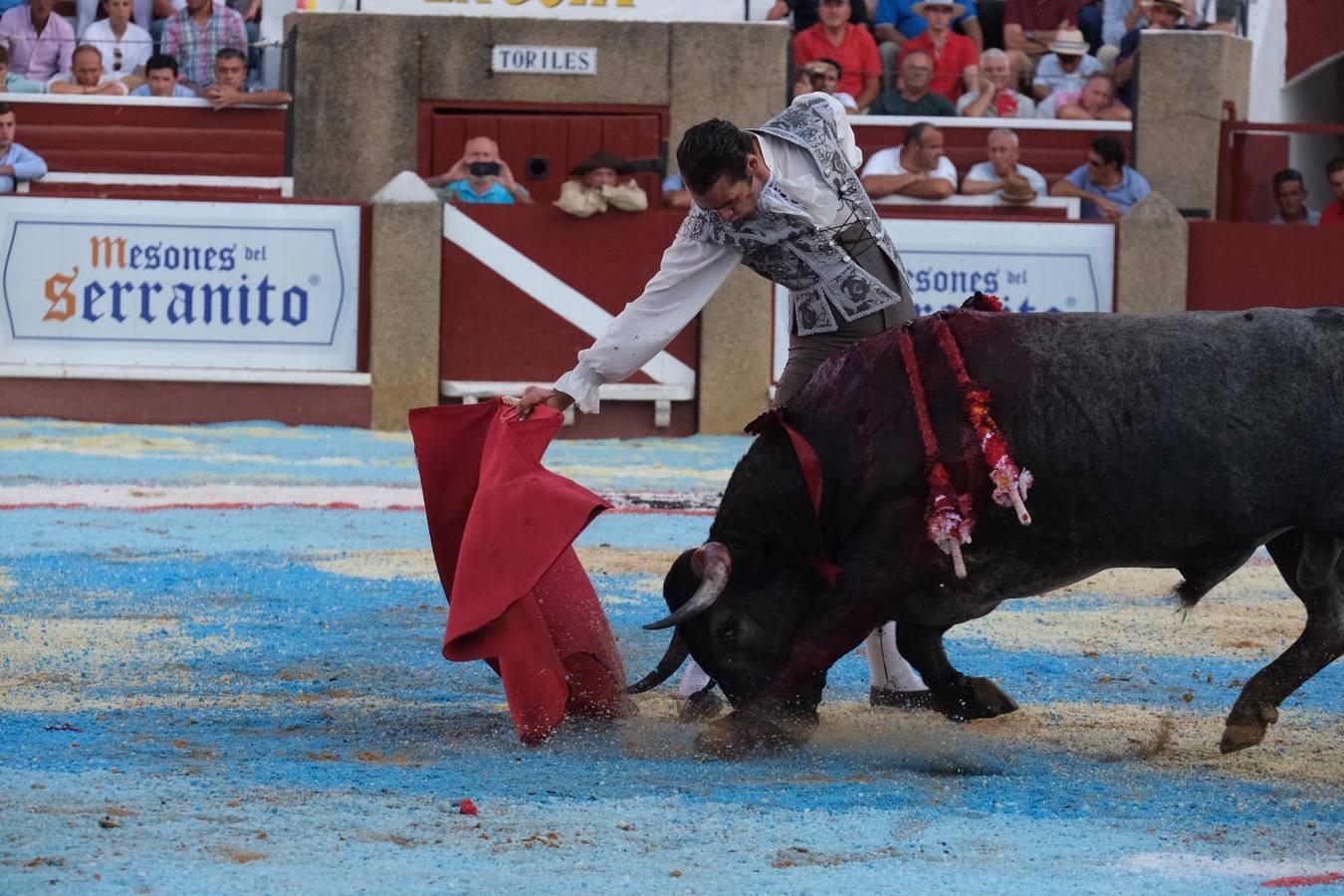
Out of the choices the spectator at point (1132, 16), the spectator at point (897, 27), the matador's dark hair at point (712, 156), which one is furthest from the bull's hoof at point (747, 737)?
the spectator at point (1132, 16)

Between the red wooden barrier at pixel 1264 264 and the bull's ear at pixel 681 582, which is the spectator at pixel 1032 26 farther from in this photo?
the bull's ear at pixel 681 582

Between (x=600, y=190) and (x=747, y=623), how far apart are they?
6.38m

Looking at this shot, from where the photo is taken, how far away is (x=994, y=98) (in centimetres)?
1166

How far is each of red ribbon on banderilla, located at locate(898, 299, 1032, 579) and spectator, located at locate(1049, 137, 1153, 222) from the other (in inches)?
287

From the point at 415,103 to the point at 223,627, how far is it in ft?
22.8

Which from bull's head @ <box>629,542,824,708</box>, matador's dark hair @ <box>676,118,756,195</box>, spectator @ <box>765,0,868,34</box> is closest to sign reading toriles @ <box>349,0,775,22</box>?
spectator @ <box>765,0,868,34</box>

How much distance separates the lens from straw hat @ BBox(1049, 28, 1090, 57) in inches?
465

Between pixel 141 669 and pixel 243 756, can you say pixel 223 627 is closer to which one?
pixel 141 669

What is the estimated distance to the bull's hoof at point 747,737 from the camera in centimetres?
375

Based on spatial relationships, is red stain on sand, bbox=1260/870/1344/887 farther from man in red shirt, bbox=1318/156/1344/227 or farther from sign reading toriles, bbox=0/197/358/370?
man in red shirt, bbox=1318/156/1344/227

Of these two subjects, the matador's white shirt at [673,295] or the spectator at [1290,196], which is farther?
the spectator at [1290,196]

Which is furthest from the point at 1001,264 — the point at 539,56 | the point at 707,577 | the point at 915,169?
the point at 707,577

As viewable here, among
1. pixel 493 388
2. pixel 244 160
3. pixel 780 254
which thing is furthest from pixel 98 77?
pixel 780 254

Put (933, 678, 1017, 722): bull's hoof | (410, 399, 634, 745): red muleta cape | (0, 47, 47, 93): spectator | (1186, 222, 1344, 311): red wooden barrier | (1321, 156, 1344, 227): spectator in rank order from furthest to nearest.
Answer: (0, 47, 47, 93): spectator, (1321, 156, 1344, 227): spectator, (1186, 222, 1344, 311): red wooden barrier, (933, 678, 1017, 722): bull's hoof, (410, 399, 634, 745): red muleta cape
